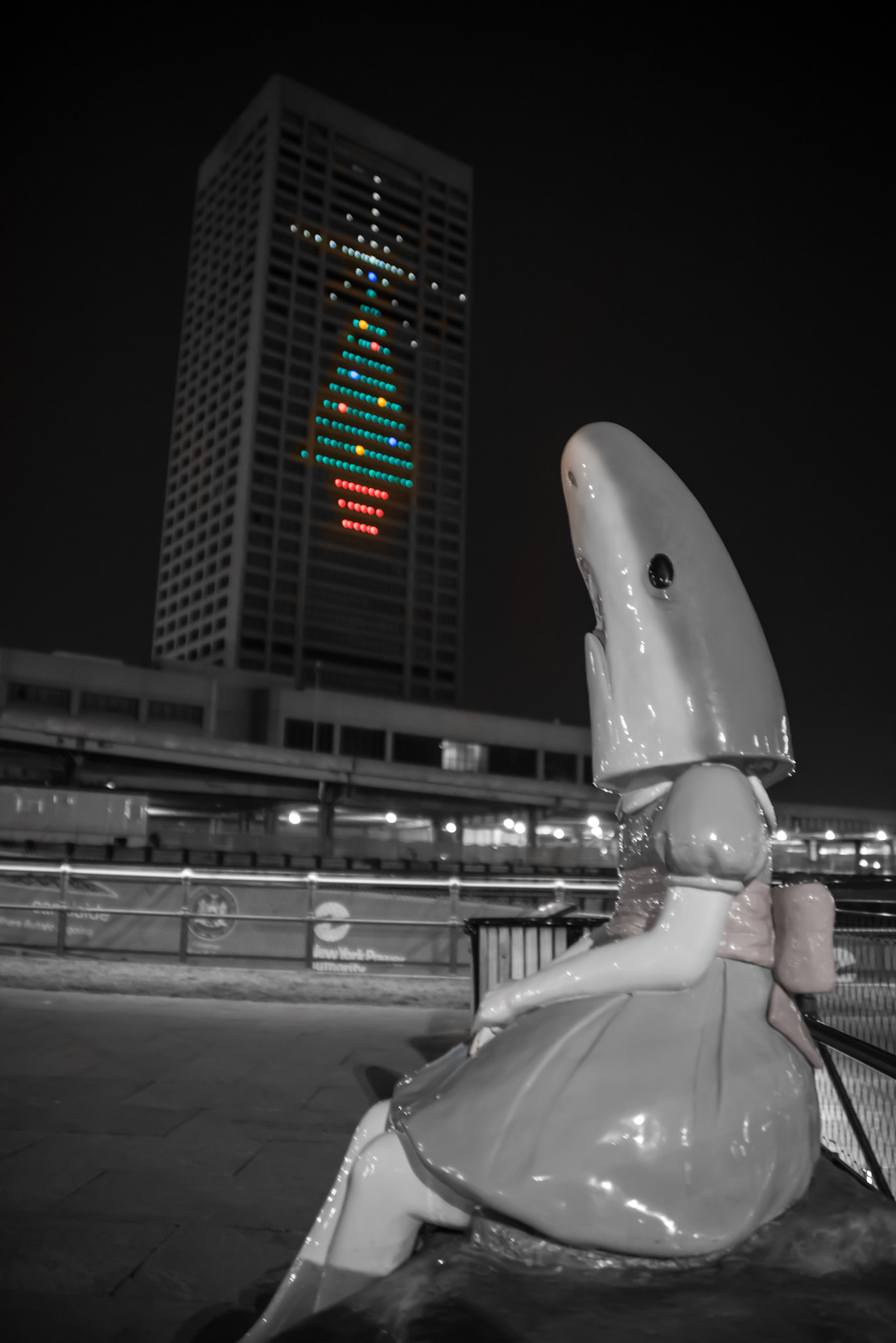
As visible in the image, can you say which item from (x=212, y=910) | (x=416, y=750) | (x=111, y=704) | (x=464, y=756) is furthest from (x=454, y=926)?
(x=464, y=756)

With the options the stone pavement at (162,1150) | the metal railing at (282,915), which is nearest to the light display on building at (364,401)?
the metal railing at (282,915)

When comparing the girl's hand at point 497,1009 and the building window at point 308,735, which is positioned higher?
the building window at point 308,735

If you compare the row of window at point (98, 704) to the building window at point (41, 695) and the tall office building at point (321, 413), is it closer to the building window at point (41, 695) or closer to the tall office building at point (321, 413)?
the building window at point (41, 695)

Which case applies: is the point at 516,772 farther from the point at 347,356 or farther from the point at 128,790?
the point at 347,356

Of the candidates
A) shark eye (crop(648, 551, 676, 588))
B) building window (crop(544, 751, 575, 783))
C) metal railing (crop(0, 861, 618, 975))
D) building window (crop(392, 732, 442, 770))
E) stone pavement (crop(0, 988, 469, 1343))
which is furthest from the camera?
building window (crop(544, 751, 575, 783))

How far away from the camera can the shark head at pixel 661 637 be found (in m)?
2.08

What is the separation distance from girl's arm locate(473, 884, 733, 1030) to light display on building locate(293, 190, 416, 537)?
171 meters

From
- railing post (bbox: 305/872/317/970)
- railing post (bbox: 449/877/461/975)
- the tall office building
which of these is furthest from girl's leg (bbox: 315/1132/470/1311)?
the tall office building

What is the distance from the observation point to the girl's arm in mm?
1882

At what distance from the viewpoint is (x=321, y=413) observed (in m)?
173

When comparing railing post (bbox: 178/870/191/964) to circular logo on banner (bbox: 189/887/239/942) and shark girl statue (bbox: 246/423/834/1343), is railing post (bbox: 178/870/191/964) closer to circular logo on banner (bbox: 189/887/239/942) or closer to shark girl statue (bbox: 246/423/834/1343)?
circular logo on banner (bbox: 189/887/239/942)

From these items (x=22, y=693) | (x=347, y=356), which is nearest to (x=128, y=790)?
(x=22, y=693)

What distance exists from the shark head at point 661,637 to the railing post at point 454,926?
9.81 meters

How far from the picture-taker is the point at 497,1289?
5.42ft
